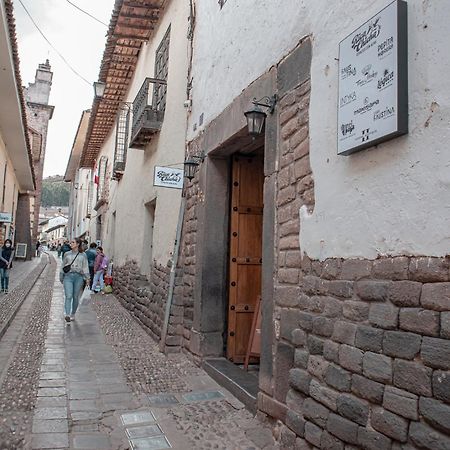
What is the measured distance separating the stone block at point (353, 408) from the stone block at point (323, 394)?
54mm

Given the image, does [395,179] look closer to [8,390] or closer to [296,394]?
[296,394]

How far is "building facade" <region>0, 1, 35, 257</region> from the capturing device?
25.5ft

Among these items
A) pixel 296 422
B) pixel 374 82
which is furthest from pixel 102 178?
A: pixel 374 82

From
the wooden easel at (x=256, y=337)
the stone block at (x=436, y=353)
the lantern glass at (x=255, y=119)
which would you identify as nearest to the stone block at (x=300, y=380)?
the stone block at (x=436, y=353)

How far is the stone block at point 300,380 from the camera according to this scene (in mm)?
2995

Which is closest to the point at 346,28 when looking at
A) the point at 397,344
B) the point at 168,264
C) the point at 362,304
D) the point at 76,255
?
the point at 362,304

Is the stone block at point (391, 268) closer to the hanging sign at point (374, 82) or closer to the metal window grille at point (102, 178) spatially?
the hanging sign at point (374, 82)

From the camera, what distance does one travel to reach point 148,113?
27.3 ft

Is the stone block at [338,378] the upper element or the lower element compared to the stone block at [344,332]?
lower

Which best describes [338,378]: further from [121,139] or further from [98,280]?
[121,139]

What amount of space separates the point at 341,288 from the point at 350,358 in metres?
0.41

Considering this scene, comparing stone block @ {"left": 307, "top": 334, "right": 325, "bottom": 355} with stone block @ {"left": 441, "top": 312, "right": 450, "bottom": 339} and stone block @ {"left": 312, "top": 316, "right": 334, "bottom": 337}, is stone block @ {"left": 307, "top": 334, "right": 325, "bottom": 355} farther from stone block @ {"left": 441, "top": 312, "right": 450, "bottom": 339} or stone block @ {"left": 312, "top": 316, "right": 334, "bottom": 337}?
stone block @ {"left": 441, "top": 312, "right": 450, "bottom": 339}

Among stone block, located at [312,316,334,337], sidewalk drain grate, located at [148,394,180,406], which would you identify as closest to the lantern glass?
stone block, located at [312,316,334,337]

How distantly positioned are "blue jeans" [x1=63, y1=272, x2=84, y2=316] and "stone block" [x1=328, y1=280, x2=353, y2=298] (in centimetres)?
582
